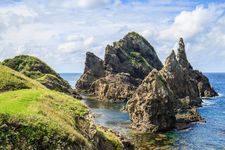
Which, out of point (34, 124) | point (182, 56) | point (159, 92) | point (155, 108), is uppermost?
point (182, 56)

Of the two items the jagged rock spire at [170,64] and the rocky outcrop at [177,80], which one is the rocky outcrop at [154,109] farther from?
the jagged rock spire at [170,64]

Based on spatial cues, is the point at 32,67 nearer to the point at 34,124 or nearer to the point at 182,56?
the point at 182,56

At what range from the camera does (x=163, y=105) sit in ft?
309

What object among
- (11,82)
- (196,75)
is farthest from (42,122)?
(196,75)

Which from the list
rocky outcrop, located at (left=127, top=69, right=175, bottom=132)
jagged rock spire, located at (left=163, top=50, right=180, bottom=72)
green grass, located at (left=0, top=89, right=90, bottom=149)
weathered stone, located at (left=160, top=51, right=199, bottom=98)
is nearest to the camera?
green grass, located at (left=0, top=89, right=90, bottom=149)

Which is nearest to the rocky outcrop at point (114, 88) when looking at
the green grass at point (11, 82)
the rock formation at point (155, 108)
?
the rock formation at point (155, 108)

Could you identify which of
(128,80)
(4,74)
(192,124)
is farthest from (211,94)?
(4,74)

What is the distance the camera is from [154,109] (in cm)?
9319

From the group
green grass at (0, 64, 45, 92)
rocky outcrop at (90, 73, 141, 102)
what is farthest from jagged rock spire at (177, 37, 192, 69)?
green grass at (0, 64, 45, 92)

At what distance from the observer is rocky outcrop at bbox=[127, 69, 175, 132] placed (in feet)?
299

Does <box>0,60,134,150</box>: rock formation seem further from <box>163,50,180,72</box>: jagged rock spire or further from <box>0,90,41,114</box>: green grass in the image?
<box>163,50,180,72</box>: jagged rock spire

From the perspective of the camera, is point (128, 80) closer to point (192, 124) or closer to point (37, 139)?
point (192, 124)

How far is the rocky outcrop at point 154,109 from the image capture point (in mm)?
91000

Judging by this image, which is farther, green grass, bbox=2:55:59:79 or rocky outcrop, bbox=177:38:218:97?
rocky outcrop, bbox=177:38:218:97
